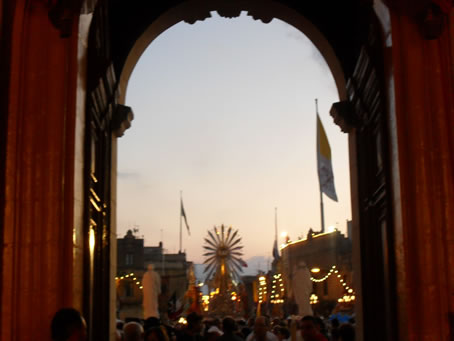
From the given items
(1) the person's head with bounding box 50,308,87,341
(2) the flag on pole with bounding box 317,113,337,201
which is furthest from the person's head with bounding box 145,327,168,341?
(2) the flag on pole with bounding box 317,113,337,201

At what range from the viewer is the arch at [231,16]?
12086 millimetres

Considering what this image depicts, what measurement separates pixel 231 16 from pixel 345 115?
2.55m

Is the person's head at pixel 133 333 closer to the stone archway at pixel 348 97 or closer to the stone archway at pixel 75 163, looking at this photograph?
the stone archway at pixel 75 163

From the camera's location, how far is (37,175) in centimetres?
742

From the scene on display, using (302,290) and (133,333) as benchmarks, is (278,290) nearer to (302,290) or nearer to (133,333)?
(302,290)

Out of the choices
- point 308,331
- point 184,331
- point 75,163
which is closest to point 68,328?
point 75,163

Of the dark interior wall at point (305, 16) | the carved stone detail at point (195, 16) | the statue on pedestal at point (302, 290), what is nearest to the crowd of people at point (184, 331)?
the statue on pedestal at point (302, 290)

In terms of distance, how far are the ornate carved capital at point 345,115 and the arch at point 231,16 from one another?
41 centimetres

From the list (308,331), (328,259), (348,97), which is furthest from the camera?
(328,259)

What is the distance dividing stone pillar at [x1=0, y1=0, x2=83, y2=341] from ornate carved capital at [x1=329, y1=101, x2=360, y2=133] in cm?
479

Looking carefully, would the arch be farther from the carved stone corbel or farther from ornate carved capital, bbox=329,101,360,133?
ornate carved capital, bbox=329,101,360,133

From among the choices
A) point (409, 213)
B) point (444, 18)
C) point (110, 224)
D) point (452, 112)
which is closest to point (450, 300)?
point (409, 213)

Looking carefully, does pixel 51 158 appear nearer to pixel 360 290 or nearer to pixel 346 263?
pixel 360 290

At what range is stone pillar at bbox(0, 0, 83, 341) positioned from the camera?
283 inches
